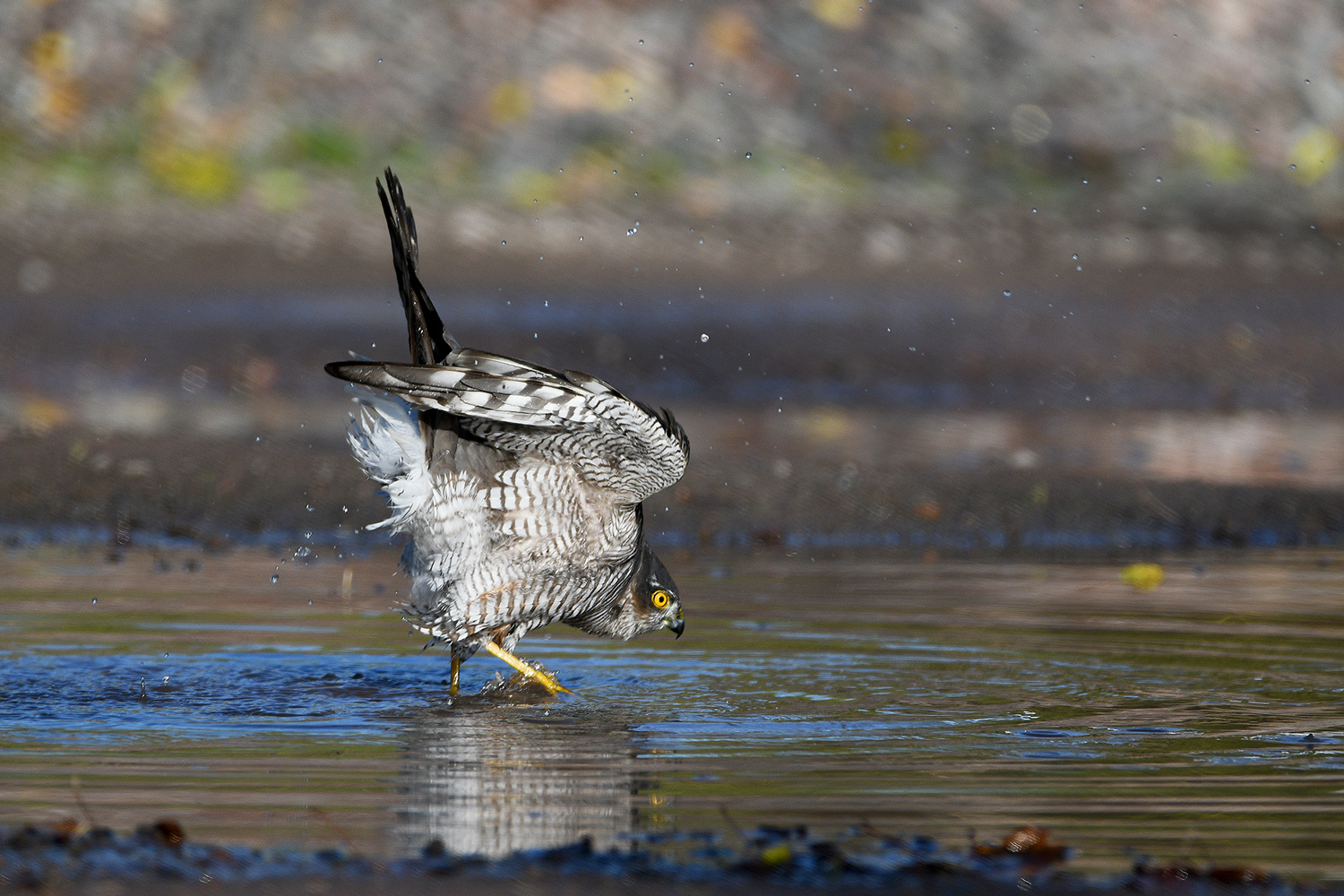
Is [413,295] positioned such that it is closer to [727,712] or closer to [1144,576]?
[727,712]

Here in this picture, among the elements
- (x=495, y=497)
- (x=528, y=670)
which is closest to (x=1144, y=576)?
(x=528, y=670)

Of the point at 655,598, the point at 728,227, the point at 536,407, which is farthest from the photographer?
the point at 728,227

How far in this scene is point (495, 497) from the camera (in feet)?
20.2

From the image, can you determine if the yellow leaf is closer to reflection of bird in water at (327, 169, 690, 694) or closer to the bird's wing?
reflection of bird in water at (327, 169, 690, 694)

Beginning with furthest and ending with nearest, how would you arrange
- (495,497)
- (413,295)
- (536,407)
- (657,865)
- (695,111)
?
(695,111), (495,497), (413,295), (536,407), (657,865)

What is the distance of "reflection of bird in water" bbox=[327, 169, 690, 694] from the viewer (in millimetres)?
5973

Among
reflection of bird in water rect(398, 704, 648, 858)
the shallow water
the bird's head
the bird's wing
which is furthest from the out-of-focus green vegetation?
reflection of bird in water rect(398, 704, 648, 858)

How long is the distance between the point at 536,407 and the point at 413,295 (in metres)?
0.67

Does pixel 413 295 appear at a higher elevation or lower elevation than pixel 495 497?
higher

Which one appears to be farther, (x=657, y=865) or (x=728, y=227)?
(x=728, y=227)

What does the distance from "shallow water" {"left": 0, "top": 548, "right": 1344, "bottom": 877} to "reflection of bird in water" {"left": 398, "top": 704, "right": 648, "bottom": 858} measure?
1 cm

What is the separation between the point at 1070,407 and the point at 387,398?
793cm

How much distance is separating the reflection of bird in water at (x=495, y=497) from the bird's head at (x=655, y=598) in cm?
18

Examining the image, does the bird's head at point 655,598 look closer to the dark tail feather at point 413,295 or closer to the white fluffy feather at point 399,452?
the white fluffy feather at point 399,452
